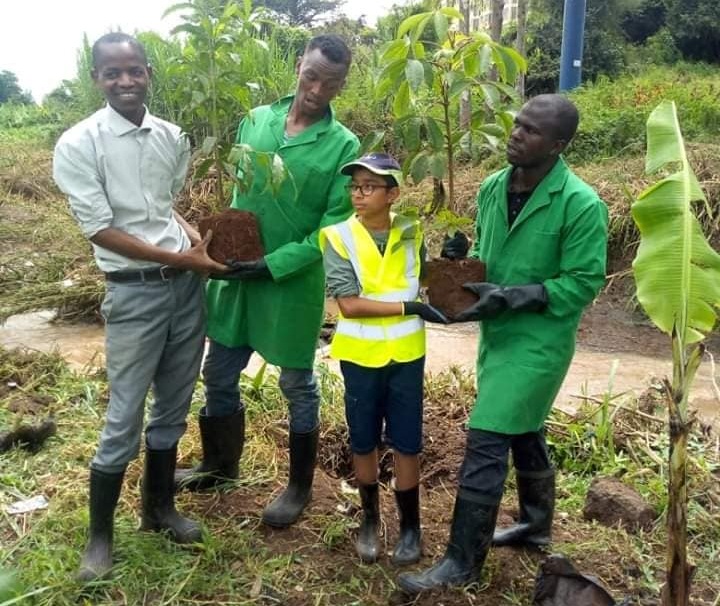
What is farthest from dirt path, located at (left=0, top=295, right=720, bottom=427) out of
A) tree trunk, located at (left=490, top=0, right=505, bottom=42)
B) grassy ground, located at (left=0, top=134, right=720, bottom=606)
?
tree trunk, located at (left=490, top=0, right=505, bottom=42)

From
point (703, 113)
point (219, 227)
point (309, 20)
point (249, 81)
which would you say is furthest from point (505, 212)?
point (309, 20)

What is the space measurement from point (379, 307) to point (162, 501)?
45.2 inches

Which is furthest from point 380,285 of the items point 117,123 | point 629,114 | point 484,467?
point 629,114

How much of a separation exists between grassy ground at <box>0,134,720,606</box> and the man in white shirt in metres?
0.20

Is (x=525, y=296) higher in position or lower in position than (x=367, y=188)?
lower

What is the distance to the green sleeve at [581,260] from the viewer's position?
252 cm

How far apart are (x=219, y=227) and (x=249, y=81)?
686 millimetres

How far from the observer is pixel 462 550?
2664 millimetres

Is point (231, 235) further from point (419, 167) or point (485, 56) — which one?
point (485, 56)

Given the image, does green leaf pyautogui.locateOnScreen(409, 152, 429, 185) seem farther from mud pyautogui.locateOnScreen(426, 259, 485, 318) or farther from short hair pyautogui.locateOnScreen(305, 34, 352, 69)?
short hair pyautogui.locateOnScreen(305, 34, 352, 69)

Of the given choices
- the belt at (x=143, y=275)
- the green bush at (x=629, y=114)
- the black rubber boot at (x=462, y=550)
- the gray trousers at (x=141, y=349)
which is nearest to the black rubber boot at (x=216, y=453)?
the gray trousers at (x=141, y=349)

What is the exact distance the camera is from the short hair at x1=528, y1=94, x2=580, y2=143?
2.48 metres

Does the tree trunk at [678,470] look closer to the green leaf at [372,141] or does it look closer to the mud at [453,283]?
the mud at [453,283]

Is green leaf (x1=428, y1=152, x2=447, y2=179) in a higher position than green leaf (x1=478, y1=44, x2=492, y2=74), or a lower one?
lower
